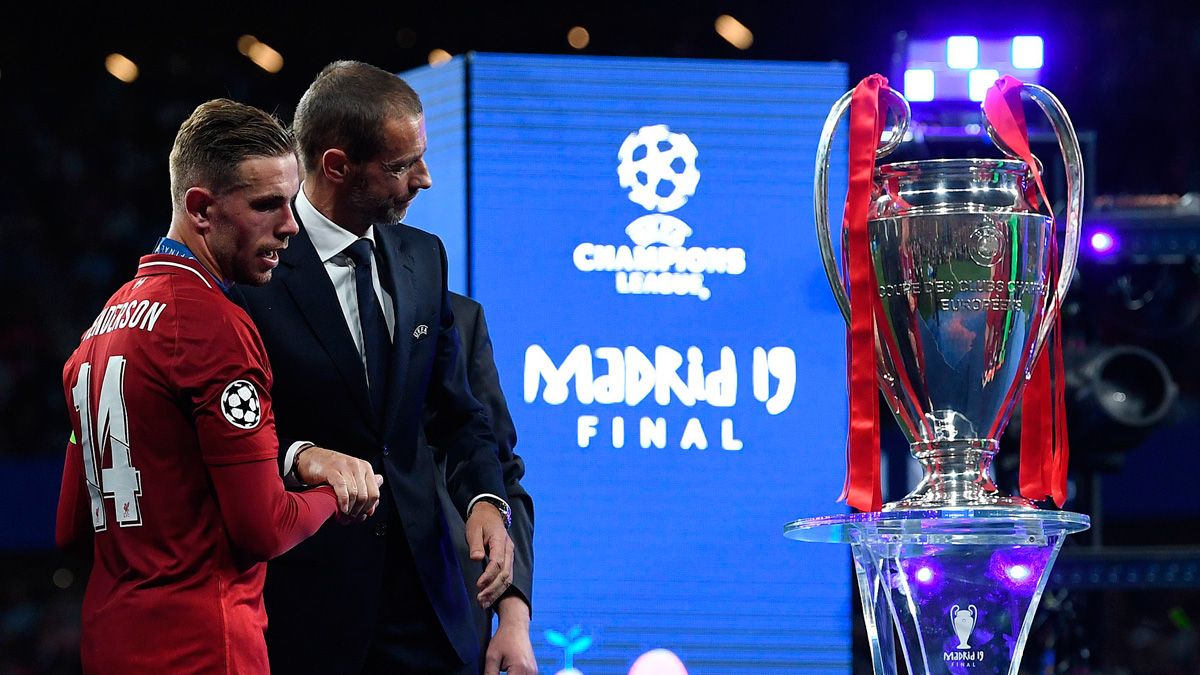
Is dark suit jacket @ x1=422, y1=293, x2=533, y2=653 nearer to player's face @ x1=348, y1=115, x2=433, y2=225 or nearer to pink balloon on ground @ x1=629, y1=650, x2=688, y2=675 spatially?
player's face @ x1=348, y1=115, x2=433, y2=225

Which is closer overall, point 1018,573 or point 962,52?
point 1018,573

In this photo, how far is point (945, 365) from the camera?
149 centimetres

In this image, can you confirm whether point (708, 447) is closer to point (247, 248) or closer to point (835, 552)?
point (835, 552)

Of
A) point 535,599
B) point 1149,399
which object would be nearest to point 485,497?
point 535,599

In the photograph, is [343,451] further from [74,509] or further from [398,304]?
[74,509]

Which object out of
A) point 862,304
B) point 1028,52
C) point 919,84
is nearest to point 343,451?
point 862,304

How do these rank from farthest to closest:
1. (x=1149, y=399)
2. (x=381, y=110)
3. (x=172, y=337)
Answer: (x=1149, y=399), (x=381, y=110), (x=172, y=337)

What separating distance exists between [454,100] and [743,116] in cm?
68

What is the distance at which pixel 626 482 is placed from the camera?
342 centimetres

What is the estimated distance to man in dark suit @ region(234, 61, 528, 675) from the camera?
67.5 inches

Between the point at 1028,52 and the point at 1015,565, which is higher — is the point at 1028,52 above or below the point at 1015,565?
above

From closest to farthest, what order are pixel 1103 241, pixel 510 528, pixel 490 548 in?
pixel 490 548 → pixel 510 528 → pixel 1103 241

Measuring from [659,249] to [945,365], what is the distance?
197 cm

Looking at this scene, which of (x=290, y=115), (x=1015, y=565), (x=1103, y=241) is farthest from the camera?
(x=290, y=115)
